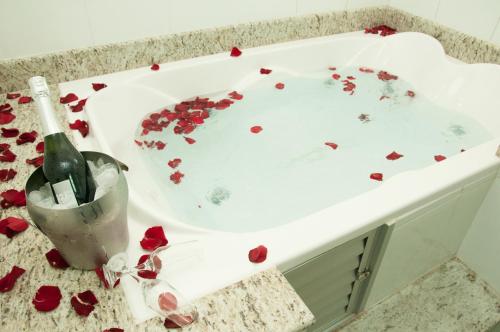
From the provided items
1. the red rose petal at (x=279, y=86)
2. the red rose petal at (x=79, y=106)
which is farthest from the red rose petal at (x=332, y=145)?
the red rose petal at (x=79, y=106)

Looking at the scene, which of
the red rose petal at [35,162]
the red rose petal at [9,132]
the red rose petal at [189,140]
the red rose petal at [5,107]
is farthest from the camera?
the red rose petal at [189,140]

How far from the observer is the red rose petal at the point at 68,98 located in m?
1.27

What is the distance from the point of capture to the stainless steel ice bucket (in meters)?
0.55

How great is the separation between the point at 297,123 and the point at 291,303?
105cm

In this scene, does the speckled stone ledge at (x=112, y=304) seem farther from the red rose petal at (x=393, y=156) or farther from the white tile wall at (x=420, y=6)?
the white tile wall at (x=420, y=6)

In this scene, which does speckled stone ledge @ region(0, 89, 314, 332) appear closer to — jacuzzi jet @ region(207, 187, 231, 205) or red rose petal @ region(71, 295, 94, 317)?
red rose petal @ region(71, 295, 94, 317)

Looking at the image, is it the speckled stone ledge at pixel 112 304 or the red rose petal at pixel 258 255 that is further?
the red rose petal at pixel 258 255

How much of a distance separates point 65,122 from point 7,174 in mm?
288

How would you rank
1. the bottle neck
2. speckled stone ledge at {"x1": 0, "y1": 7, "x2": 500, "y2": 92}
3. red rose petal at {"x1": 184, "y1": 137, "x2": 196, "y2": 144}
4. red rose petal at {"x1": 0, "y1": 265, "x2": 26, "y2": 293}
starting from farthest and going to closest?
red rose petal at {"x1": 184, "y1": 137, "x2": 196, "y2": 144}, speckled stone ledge at {"x1": 0, "y1": 7, "x2": 500, "y2": 92}, red rose petal at {"x1": 0, "y1": 265, "x2": 26, "y2": 293}, the bottle neck

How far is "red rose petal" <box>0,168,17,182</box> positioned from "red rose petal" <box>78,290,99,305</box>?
1.53 feet

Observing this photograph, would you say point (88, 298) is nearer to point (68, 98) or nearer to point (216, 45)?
point (68, 98)

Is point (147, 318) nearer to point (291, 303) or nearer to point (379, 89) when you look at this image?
point (291, 303)

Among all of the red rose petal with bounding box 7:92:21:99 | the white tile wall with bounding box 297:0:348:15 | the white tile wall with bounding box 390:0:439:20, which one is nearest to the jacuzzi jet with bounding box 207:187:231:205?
the red rose petal with bounding box 7:92:21:99

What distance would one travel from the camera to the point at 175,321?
611mm
